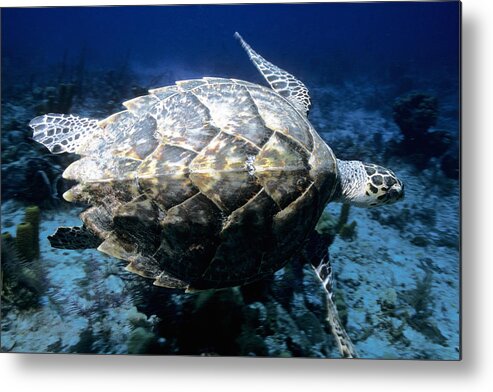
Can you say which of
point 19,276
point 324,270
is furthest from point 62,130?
point 324,270

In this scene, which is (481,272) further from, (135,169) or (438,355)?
(135,169)

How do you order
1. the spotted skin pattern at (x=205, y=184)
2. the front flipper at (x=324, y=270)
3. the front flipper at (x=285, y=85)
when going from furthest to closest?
the front flipper at (x=285, y=85) < the front flipper at (x=324, y=270) < the spotted skin pattern at (x=205, y=184)

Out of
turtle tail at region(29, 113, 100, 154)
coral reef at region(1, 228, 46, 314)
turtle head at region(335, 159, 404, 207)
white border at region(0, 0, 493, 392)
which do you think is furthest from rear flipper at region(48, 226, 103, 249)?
turtle head at region(335, 159, 404, 207)

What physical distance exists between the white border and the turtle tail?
1004 millimetres

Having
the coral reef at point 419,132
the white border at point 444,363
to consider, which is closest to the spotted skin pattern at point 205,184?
the white border at point 444,363

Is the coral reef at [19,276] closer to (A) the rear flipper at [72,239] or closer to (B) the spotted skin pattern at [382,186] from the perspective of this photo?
(A) the rear flipper at [72,239]

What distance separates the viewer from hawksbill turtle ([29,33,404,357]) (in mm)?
1251

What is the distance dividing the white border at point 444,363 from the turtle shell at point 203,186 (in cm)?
47

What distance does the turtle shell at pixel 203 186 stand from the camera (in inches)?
49.2

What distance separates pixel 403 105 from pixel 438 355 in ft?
5.69

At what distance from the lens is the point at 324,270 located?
5.72 ft

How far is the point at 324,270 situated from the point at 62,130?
1.50 m

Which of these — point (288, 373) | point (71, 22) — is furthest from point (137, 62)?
point (288, 373)

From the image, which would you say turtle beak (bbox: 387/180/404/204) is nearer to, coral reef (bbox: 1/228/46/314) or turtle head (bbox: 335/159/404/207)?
turtle head (bbox: 335/159/404/207)
